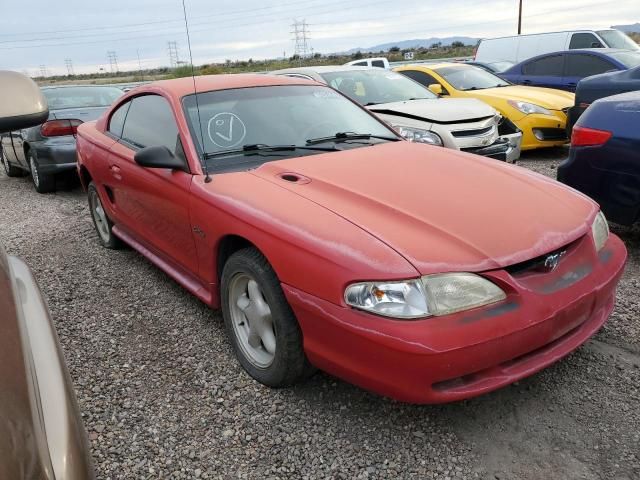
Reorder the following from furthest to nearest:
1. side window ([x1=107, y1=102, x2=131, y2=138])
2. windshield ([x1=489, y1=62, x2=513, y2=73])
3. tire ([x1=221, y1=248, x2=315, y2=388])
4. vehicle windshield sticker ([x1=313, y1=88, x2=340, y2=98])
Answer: windshield ([x1=489, y1=62, x2=513, y2=73])
side window ([x1=107, y1=102, x2=131, y2=138])
vehicle windshield sticker ([x1=313, y1=88, x2=340, y2=98])
tire ([x1=221, y1=248, x2=315, y2=388])

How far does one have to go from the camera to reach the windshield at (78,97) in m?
7.47

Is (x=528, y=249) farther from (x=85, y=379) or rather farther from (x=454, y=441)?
(x=85, y=379)

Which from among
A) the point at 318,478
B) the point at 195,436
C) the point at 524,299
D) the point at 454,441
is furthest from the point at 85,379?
the point at 524,299

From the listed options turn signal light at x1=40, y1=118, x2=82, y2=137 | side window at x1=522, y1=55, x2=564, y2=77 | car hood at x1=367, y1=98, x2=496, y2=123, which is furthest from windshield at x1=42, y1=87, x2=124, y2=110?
side window at x1=522, y1=55, x2=564, y2=77

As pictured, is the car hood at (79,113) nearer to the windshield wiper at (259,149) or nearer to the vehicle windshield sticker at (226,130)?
the vehicle windshield sticker at (226,130)

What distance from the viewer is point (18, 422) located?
0.95 meters

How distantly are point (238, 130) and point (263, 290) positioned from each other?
3.78 ft

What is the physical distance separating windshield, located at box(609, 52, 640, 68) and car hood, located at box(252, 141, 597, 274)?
7984mm

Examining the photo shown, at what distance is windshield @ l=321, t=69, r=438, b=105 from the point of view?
6.84 metres

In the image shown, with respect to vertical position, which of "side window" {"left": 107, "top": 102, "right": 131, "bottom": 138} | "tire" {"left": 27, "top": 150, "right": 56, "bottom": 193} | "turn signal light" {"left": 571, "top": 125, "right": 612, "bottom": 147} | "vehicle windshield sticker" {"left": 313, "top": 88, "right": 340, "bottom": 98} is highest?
"vehicle windshield sticker" {"left": 313, "top": 88, "right": 340, "bottom": 98}

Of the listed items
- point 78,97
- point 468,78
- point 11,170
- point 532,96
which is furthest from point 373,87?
point 11,170

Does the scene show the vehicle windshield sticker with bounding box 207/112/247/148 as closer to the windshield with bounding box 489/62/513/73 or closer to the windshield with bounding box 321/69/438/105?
the windshield with bounding box 321/69/438/105

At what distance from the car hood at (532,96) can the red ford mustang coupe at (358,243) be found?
4.78 meters

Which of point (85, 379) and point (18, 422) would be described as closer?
point (18, 422)
